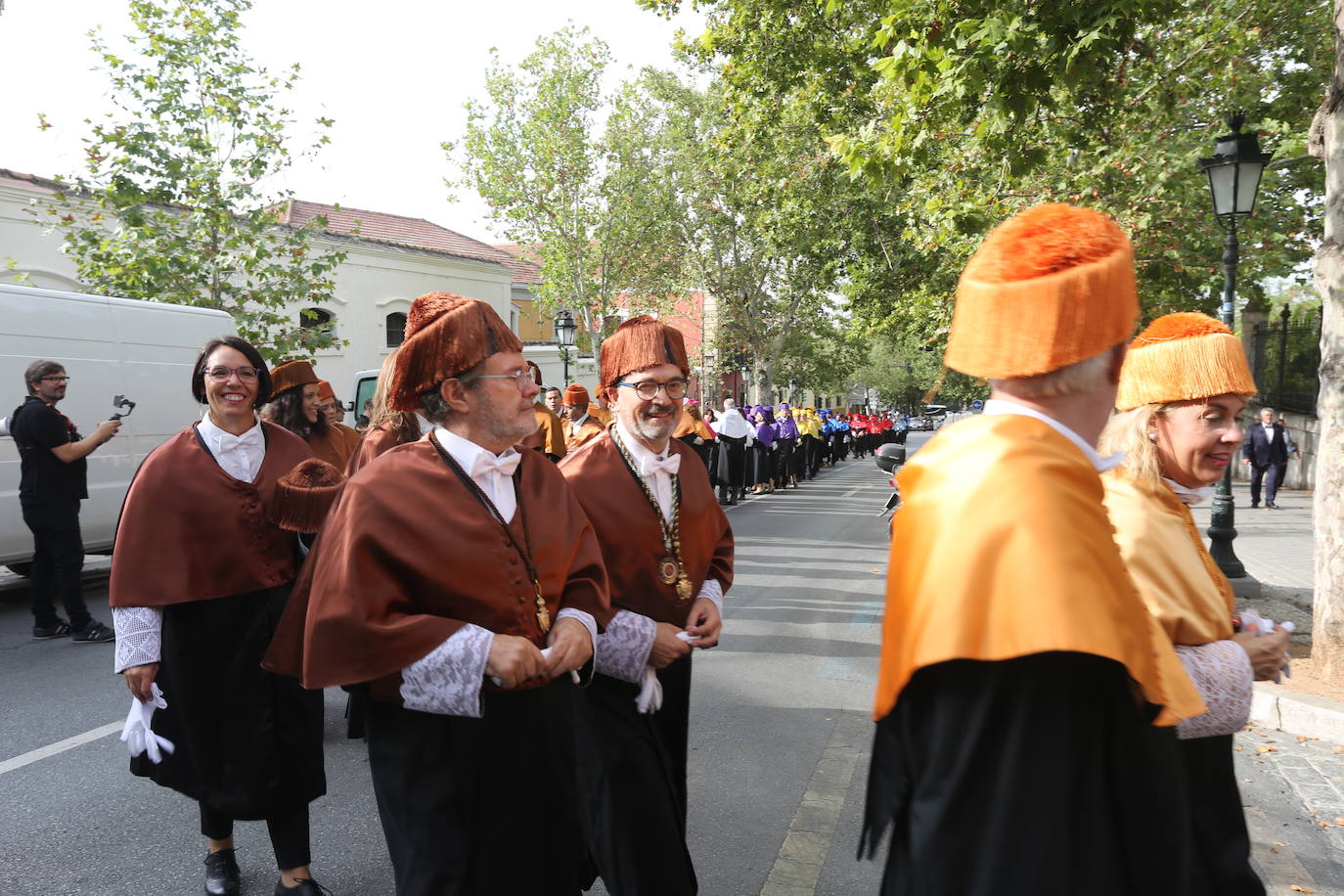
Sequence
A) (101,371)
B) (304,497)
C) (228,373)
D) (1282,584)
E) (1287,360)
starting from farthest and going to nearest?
1. (1287,360)
2. (1282,584)
3. (101,371)
4. (228,373)
5. (304,497)

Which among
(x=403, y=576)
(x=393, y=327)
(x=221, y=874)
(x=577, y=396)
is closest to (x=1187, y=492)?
(x=403, y=576)

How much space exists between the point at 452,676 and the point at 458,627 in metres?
0.11

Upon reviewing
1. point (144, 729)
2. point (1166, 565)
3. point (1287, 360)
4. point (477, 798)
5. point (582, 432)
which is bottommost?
point (144, 729)

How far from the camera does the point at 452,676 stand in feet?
7.11

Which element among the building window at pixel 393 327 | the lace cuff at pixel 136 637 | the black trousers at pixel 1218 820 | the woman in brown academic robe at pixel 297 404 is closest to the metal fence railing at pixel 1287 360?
the woman in brown academic robe at pixel 297 404

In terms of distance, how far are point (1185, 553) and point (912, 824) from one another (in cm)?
100

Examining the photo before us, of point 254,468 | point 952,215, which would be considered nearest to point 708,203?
point 952,215

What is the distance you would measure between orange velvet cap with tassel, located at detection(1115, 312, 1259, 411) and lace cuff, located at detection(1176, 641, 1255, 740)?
0.64 metres

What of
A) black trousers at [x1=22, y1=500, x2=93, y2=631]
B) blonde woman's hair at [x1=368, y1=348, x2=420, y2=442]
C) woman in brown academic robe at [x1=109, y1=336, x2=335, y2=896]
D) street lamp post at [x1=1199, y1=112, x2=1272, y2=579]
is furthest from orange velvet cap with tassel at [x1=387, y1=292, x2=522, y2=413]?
street lamp post at [x1=1199, y1=112, x2=1272, y2=579]

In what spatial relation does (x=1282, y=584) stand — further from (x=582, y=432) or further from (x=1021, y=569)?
(x=1021, y=569)

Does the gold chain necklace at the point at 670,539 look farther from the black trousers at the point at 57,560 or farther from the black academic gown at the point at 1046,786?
the black trousers at the point at 57,560

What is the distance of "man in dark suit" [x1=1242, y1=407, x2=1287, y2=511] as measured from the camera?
16.9m

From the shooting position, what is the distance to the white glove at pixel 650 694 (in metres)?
2.99

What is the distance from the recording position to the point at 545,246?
33.3 m
